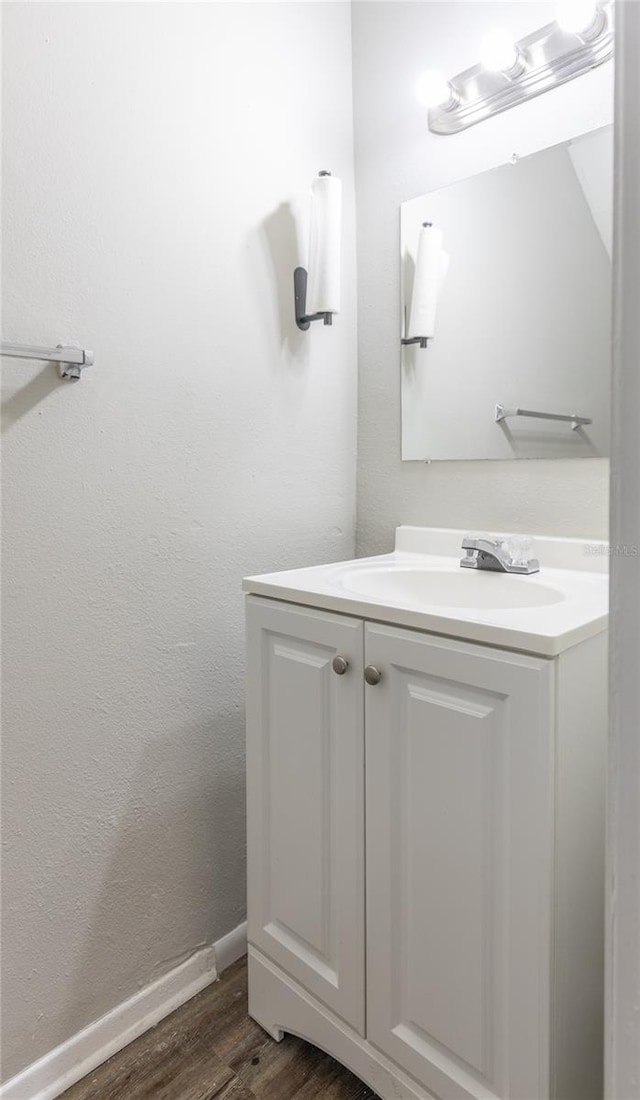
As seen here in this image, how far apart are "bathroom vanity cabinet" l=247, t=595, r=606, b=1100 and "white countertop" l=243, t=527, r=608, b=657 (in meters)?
0.02

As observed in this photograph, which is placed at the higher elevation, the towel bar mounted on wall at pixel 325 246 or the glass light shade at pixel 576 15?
Result: the glass light shade at pixel 576 15

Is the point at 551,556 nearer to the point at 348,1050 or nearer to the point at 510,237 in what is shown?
the point at 510,237

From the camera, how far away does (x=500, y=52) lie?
47.8 inches

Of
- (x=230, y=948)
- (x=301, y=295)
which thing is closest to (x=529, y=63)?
(x=301, y=295)

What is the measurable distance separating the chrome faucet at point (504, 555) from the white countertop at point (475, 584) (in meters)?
0.02

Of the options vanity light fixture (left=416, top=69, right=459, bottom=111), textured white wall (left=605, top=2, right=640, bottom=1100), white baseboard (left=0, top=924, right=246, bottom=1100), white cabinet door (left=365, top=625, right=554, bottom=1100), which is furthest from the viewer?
vanity light fixture (left=416, top=69, right=459, bottom=111)

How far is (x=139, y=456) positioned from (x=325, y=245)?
0.62 meters

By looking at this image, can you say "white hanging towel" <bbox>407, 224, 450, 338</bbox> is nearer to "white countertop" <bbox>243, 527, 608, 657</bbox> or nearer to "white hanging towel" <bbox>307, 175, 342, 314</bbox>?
"white hanging towel" <bbox>307, 175, 342, 314</bbox>

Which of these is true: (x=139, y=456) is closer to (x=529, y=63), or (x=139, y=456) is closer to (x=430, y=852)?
(x=430, y=852)

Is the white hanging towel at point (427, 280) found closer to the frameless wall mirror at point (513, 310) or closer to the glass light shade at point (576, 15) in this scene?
the frameless wall mirror at point (513, 310)

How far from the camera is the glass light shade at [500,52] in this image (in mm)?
1208

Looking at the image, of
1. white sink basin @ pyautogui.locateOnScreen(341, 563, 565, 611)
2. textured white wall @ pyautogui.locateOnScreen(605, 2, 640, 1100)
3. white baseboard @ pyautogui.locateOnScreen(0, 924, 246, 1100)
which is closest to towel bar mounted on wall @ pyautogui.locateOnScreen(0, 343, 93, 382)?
white sink basin @ pyautogui.locateOnScreen(341, 563, 565, 611)

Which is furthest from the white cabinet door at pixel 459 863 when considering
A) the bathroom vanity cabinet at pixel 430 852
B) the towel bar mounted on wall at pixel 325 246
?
the towel bar mounted on wall at pixel 325 246

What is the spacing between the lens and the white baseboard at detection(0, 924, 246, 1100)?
3.39ft
